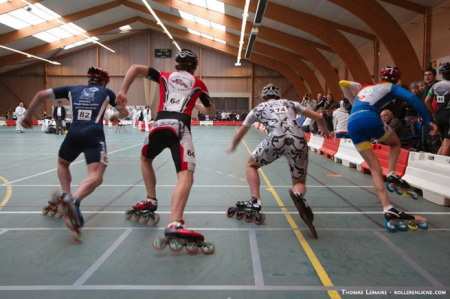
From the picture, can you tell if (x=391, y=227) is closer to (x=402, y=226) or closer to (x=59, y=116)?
(x=402, y=226)

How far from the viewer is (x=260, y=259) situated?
167 inches

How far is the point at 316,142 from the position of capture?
59.8 ft

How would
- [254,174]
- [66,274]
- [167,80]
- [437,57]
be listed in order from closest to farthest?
1. [66,274]
2. [167,80]
3. [254,174]
4. [437,57]

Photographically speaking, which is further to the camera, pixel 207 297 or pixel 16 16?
pixel 16 16

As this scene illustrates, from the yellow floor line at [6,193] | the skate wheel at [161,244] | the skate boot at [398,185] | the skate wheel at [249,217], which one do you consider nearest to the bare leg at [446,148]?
the skate boot at [398,185]

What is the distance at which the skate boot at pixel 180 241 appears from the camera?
4.34 m

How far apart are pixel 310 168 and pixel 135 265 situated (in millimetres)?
8683

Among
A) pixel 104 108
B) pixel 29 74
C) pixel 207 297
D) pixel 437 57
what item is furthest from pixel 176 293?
pixel 29 74

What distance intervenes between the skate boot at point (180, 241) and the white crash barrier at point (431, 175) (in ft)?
13.9

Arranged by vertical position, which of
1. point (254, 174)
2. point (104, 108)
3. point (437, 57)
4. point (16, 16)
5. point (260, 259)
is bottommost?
point (260, 259)

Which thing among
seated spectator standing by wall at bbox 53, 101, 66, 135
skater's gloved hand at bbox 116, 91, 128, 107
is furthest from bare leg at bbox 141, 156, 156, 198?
seated spectator standing by wall at bbox 53, 101, 66, 135

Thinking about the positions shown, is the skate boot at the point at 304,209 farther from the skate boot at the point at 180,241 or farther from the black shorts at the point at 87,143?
the black shorts at the point at 87,143

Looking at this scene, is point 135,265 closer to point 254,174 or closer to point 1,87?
point 254,174

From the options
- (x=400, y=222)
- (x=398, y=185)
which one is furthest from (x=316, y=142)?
(x=400, y=222)
